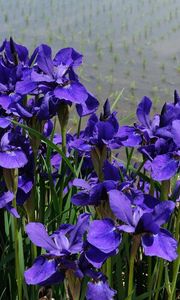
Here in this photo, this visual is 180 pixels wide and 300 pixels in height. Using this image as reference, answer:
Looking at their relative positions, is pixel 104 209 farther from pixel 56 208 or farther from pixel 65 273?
pixel 56 208

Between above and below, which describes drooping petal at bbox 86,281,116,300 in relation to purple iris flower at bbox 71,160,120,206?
below

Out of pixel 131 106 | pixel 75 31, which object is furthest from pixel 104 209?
pixel 75 31

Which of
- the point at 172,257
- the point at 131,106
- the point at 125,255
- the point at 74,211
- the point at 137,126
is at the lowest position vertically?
the point at 131,106

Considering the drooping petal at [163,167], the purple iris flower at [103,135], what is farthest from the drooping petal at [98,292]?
the purple iris flower at [103,135]

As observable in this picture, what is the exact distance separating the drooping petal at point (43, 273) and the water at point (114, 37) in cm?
456

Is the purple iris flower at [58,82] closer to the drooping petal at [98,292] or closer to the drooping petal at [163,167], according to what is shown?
the drooping petal at [163,167]

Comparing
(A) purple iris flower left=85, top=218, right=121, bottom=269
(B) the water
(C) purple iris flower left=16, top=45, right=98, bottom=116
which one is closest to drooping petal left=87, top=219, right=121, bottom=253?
(A) purple iris flower left=85, top=218, right=121, bottom=269

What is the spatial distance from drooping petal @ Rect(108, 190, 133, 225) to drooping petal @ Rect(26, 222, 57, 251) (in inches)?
6.0

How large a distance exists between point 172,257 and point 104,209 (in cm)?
22

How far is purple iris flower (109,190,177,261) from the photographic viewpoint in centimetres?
119

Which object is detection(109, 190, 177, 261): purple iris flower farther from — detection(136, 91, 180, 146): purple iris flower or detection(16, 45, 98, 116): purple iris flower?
detection(16, 45, 98, 116): purple iris flower

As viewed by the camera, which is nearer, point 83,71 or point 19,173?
point 19,173

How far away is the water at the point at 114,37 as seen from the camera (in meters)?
6.61

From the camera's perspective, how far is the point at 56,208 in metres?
A: 1.66
